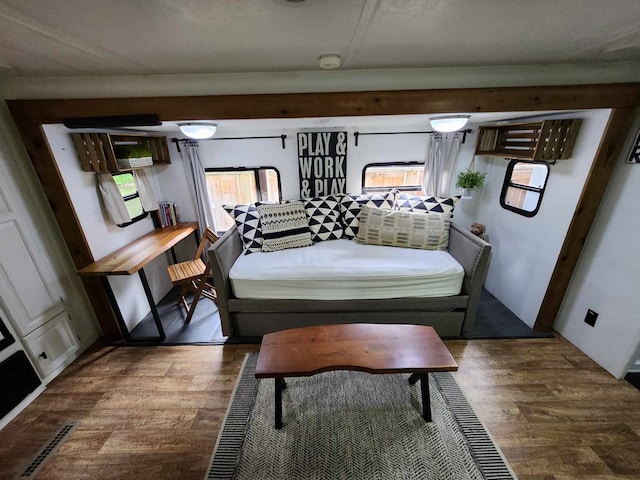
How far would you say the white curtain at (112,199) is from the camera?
7.11 ft

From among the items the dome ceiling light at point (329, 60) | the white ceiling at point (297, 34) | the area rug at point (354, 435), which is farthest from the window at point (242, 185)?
the area rug at point (354, 435)

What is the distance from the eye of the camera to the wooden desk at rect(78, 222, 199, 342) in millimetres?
1937

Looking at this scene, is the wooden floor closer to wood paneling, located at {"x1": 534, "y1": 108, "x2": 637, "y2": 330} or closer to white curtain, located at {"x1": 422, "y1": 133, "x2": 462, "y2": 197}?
wood paneling, located at {"x1": 534, "y1": 108, "x2": 637, "y2": 330}

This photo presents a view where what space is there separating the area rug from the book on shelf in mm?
2230

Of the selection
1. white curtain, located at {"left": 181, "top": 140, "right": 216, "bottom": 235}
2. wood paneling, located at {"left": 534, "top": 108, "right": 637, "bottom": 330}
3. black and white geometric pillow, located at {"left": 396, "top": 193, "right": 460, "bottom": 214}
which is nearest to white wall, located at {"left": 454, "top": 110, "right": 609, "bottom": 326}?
wood paneling, located at {"left": 534, "top": 108, "right": 637, "bottom": 330}

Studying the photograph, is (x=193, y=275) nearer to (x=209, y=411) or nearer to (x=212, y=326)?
(x=212, y=326)

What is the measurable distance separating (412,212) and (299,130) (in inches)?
65.9

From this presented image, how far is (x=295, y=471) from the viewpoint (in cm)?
133

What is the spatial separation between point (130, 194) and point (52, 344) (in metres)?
1.47

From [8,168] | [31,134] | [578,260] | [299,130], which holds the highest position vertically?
[299,130]

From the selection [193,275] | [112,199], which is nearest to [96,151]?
[112,199]

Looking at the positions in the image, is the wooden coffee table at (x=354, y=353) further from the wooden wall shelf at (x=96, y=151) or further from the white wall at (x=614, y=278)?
the wooden wall shelf at (x=96, y=151)

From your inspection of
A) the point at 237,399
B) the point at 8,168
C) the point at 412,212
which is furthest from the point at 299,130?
the point at 237,399

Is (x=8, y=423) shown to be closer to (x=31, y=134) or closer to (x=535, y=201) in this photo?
(x=31, y=134)
